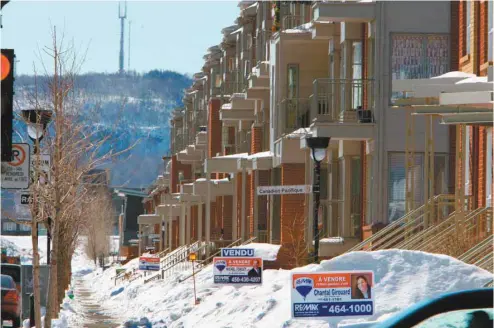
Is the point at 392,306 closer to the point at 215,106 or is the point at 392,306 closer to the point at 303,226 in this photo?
the point at 303,226

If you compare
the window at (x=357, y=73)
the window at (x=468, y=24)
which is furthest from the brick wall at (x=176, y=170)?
the window at (x=468, y=24)

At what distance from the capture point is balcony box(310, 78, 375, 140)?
33281 mm

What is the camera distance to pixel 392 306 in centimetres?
1934

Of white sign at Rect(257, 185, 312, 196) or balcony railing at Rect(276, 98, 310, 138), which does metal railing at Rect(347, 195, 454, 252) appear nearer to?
white sign at Rect(257, 185, 312, 196)

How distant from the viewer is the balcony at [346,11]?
3369cm

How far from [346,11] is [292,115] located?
890cm

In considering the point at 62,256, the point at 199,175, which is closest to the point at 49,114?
the point at 62,256

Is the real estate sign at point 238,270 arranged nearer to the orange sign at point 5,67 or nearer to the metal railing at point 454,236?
the metal railing at point 454,236

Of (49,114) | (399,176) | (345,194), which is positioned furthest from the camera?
(345,194)

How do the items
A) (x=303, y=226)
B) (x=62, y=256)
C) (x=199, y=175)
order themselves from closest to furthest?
1. (x=303, y=226)
2. (x=62, y=256)
3. (x=199, y=175)

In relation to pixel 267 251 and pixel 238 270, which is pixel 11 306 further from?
pixel 267 251

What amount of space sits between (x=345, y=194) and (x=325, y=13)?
16.9 ft

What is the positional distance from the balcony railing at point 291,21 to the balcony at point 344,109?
8.60 meters

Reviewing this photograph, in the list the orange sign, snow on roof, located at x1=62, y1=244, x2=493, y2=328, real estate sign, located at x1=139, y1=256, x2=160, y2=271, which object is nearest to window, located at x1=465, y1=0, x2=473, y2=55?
snow on roof, located at x1=62, y1=244, x2=493, y2=328
